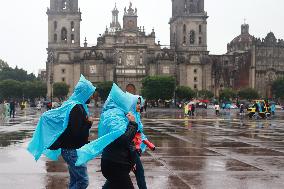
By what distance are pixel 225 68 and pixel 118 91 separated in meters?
114

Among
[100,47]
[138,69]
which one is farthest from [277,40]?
[100,47]

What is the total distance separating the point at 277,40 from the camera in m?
110

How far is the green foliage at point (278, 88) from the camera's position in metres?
97.3

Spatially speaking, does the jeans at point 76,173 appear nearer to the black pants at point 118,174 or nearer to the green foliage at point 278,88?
the black pants at point 118,174

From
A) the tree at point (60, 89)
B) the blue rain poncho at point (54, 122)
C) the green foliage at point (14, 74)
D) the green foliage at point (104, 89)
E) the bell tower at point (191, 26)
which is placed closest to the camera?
the blue rain poncho at point (54, 122)

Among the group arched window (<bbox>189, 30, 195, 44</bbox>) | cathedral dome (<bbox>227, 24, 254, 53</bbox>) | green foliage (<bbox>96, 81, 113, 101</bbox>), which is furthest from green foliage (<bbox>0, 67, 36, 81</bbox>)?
arched window (<bbox>189, 30, 195, 44</bbox>)

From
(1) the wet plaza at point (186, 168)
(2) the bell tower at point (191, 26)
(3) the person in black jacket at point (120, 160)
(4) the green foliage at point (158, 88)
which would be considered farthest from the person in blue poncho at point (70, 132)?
(2) the bell tower at point (191, 26)

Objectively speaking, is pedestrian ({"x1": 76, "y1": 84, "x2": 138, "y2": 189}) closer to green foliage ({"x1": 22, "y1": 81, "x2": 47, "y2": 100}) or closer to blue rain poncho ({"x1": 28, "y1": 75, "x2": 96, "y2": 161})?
blue rain poncho ({"x1": 28, "y1": 75, "x2": 96, "y2": 161})

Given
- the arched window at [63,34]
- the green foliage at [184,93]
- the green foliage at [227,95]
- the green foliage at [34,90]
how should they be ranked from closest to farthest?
the green foliage at [184,93], the green foliage at [227,95], the arched window at [63,34], the green foliage at [34,90]

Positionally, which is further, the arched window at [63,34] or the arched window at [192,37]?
the arched window at [192,37]

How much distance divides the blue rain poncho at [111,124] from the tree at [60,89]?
89136 mm

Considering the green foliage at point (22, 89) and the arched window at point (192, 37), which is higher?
the arched window at point (192, 37)

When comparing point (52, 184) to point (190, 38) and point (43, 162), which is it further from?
point (190, 38)

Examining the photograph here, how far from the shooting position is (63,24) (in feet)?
322
